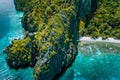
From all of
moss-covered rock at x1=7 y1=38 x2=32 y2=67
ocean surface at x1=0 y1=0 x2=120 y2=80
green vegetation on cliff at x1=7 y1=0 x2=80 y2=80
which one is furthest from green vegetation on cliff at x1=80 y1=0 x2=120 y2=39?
moss-covered rock at x1=7 y1=38 x2=32 y2=67

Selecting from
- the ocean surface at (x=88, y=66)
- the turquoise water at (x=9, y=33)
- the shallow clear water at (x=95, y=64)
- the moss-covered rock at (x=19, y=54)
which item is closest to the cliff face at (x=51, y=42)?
the moss-covered rock at (x=19, y=54)

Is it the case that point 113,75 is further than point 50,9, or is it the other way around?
point 50,9

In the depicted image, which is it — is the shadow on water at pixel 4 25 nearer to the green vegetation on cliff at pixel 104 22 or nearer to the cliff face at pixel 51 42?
the cliff face at pixel 51 42

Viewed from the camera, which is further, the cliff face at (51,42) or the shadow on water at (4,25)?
the shadow on water at (4,25)

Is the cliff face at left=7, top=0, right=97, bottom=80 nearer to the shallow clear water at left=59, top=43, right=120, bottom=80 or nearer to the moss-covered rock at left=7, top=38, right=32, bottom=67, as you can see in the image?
the moss-covered rock at left=7, top=38, right=32, bottom=67

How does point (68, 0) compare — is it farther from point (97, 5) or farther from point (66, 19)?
point (97, 5)

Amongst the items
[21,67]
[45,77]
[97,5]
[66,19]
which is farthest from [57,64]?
[97,5]
